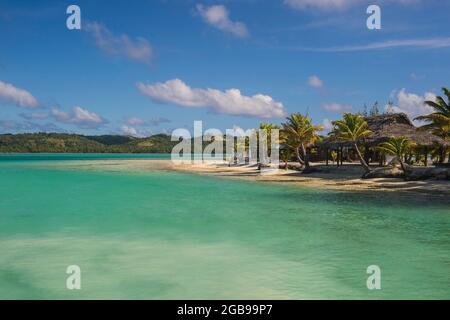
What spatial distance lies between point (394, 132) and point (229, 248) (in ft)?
76.5

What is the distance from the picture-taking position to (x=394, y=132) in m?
29.4

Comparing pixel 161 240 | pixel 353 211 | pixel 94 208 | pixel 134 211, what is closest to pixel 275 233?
pixel 161 240

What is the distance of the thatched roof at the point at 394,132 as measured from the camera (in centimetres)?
2708

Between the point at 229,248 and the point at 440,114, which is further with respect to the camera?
the point at 440,114

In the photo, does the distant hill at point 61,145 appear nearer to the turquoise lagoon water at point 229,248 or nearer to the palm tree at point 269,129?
the palm tree at point 269,129

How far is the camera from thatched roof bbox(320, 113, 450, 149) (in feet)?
88.8

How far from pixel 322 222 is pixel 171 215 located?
18.2 feet

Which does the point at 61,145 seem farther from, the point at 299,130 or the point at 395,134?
the point at 395,134

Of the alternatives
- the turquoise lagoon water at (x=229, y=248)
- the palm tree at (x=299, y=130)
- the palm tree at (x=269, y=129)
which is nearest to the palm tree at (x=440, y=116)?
the turquoise lagoon water at (x=229, y=248)

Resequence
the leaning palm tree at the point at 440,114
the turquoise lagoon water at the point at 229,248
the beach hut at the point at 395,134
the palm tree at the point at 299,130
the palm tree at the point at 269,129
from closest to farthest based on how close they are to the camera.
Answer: the turquoise lagoon water at the point at 229,248 → the leaning palm tree at the point at 440,114 → the beach hut at the point at 395,134 → the palm tree at the point at 299,130 → the palm tree at the point at 269,129

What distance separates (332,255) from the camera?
925cm

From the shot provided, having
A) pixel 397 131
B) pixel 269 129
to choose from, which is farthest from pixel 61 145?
pixel 397 131

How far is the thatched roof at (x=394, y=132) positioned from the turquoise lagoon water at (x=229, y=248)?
10559 millimetres
